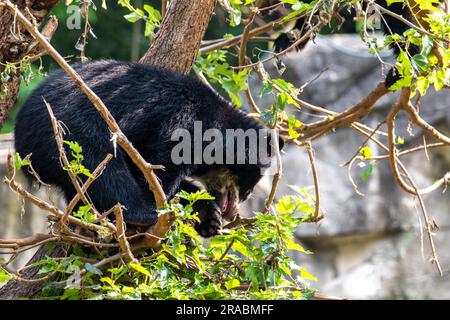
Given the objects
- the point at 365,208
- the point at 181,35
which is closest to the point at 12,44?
the point at 181,35

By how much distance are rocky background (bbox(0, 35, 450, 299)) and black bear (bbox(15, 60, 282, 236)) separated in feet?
15.0

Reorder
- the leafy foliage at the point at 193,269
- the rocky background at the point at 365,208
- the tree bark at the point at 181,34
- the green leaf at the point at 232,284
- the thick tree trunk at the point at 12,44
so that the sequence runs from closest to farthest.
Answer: the leafy foliage at the point at 193,269 → the green leaf at the point at 232,284 → the thick tree trunk at the point at 12,44 → the tree bark at the point at 181,34 → the rocky background at the point at 365,208

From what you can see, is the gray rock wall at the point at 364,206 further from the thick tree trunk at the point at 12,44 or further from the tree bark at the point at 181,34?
the thick tree trunk at the point at 12,44

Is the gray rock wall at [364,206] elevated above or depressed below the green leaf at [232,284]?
above

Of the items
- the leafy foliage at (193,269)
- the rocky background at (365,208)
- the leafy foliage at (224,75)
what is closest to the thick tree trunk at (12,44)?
the leafy foliage at (193,269)

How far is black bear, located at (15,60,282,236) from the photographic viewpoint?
3918 millimetres

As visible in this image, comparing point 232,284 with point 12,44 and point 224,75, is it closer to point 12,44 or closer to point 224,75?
point 12,44

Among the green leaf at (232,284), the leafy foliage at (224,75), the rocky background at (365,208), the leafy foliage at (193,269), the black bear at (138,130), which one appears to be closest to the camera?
the leafy foliage at (193,269)

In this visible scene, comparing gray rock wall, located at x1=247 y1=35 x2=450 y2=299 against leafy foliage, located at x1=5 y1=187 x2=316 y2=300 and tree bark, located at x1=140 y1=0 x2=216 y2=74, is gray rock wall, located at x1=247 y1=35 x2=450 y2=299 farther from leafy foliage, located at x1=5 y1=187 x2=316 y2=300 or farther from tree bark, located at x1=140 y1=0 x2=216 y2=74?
leafy foliage, located at x1=5 y1=187 x2=316 y2=300

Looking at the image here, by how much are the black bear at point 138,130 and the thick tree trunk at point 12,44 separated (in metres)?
0.23

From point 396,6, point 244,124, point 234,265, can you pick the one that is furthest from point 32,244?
point 396,6

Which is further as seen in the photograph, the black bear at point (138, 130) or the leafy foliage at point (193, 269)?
the black bear at point (138, 130)

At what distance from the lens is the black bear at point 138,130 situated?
3.92 meters

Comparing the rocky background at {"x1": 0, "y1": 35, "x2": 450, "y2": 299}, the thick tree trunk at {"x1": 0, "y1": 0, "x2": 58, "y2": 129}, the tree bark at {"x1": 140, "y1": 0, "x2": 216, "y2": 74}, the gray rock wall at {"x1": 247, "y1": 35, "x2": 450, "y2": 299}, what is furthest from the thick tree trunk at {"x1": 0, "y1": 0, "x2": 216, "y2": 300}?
the gray rock wall at {"x1": 247, "y1": 35, "x2": 450, "y2": 299}
